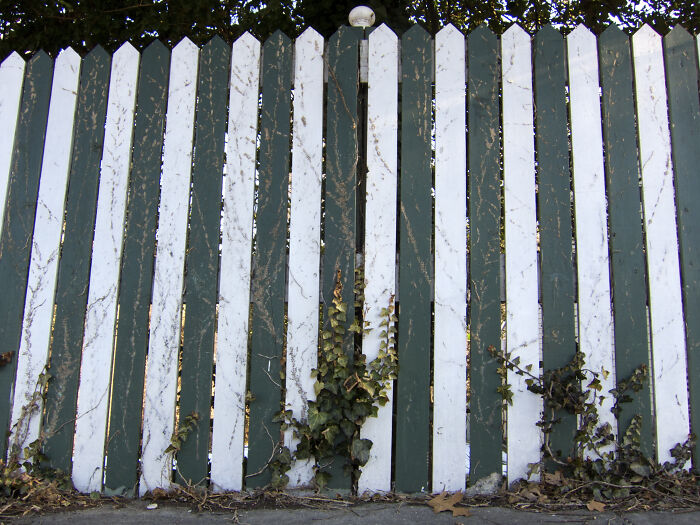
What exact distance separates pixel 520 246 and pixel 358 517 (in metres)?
1.28

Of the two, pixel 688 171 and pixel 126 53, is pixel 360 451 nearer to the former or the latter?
pixel 688 171

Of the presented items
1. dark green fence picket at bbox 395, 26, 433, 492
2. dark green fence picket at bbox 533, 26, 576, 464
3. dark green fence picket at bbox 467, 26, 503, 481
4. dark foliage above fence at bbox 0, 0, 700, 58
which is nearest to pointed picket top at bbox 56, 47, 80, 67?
dark foliage above fence at bbox 0, 0, 700, 58

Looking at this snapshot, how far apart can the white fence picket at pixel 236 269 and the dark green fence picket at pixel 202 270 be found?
0.04m

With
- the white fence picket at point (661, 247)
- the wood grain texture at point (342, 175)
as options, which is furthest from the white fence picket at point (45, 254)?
the white fence picket at point (661, 247)

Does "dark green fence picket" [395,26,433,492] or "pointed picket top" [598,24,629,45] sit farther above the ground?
"pointed picket top" [598,24,629,45]

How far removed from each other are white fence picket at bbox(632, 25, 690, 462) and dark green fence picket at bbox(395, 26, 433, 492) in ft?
3.11

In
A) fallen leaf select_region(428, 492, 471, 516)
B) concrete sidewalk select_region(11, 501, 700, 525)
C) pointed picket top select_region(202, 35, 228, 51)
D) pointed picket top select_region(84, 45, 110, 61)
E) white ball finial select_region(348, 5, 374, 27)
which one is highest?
white ball finial select_region(348, 5, 374, 27)

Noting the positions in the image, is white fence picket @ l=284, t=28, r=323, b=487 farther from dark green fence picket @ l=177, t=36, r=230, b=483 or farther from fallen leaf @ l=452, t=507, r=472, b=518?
fallen leaf @ l=452, t=507, r=472, b=518

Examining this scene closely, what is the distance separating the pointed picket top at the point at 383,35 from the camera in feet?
8.70

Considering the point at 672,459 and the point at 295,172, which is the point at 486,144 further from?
the point at 672,459

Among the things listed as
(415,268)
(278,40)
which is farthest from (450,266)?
(278,40)

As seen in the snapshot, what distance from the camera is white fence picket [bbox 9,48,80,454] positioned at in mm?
2455

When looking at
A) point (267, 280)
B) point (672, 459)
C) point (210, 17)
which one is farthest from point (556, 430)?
point (210, 17)

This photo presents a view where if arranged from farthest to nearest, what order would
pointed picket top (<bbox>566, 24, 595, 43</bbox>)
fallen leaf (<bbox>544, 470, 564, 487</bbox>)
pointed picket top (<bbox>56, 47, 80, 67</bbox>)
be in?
pointed picket top (<bbox>56, 47, 80, 67</bbox>) < pointed picket top (<bbox>566, 24, 595, 43</bbox>) < fallen leaf (<bbox>544, 470, 564, 487</bbox>)
